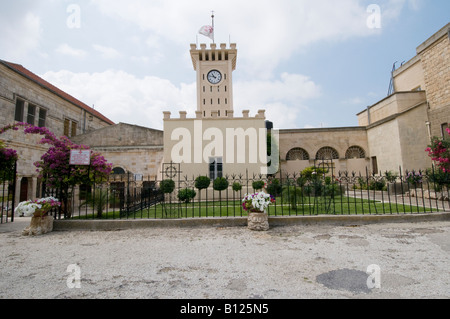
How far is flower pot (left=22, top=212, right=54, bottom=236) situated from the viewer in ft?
19.8

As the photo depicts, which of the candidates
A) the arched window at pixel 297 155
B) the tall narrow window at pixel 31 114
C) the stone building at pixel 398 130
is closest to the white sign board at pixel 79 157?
the stone building at pixel 398 130

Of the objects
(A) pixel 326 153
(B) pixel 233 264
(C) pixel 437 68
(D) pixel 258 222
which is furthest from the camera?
(A) pixel 326 153

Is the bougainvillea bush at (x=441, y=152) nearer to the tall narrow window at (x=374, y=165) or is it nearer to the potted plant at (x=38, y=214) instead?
the tall narrow window at (x=374, y=165)

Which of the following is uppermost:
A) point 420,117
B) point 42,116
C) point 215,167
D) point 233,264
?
point 42,116

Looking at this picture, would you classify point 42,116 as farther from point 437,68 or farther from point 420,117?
point 437,68

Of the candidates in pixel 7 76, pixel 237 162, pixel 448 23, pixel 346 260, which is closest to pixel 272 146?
pixel 237 162

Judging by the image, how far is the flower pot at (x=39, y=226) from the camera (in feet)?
19.8

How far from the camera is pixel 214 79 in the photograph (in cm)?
2880

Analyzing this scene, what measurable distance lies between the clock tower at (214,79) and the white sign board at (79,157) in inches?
858

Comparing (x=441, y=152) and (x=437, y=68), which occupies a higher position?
(x=437, y=68)

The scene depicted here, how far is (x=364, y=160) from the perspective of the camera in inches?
822

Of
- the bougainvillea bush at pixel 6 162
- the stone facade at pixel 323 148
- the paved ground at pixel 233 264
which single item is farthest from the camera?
the stone facade at pixel 323 148

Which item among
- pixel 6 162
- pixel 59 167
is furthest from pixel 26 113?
pixel 59 167

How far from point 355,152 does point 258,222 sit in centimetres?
1934
